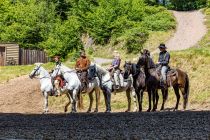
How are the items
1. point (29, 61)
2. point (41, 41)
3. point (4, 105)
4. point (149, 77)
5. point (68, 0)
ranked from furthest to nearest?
point (68, 0), point (41, 41), point (29, 61), point (4, 105), point (149, 77)

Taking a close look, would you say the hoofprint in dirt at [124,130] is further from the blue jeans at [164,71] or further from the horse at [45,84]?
the horse at [45,84]

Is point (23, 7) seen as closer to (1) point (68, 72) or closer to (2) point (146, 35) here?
(2) point (146, 35)

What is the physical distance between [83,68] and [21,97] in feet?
30.9

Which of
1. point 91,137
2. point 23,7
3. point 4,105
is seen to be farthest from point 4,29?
point 91,137

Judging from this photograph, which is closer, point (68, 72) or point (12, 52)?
point (68, 72)

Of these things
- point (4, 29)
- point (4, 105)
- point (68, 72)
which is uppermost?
point (4, 29)

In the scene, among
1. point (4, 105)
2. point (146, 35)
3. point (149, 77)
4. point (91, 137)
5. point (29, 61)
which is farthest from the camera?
point (29, 61)

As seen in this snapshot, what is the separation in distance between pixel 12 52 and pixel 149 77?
103 ft

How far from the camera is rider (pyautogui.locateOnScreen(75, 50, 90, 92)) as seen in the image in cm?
2745

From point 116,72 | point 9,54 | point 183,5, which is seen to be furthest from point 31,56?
point 183,5

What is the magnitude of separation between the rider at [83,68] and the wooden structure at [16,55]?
28.2 meters

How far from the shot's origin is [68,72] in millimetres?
27922

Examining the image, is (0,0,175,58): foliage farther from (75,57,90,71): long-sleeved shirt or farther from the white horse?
(75,57,90,71): long-sleeved shirt

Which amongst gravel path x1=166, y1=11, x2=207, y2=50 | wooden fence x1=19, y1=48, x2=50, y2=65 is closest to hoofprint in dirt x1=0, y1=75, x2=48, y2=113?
gravel path x1=166, y1=11, x2=207, y2=50
